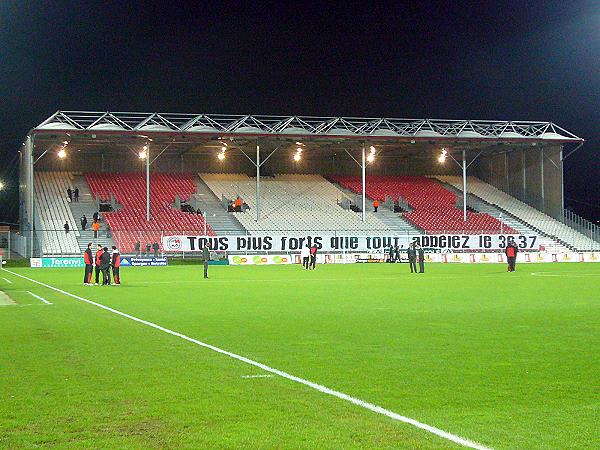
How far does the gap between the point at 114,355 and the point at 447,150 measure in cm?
6874

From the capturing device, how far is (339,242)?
65000 millimetres

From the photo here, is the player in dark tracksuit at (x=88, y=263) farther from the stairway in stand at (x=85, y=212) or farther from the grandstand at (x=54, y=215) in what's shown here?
the stairway in stand at (x=85, y=212)

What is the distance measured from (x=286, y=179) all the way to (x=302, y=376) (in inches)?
2766

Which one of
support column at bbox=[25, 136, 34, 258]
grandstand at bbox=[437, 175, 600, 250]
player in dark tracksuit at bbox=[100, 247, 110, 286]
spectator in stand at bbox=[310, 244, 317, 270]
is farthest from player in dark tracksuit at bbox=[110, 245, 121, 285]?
grandstand at bbox=[437, 175, 600, 250]

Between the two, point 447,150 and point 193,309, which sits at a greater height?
point 447,150

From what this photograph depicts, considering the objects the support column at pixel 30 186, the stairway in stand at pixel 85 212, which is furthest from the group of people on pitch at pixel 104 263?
the support column at pixel 30 186

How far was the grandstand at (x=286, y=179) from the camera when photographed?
65.4 m

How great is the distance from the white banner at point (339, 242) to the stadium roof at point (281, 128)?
884 centimetres

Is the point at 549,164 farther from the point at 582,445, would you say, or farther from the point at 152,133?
the point at 582,445

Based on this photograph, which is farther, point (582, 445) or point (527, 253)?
point (527, 253)

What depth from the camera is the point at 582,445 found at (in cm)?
667

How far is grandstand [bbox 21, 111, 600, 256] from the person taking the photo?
65438 millimetres

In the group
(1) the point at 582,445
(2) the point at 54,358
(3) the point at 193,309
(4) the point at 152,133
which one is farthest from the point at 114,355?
(4) the point at 152,133

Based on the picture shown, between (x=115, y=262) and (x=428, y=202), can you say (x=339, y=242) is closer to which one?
(x=428, y=202)
